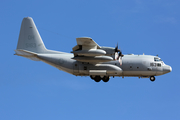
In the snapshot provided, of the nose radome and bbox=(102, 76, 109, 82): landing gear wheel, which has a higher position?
the nose radome

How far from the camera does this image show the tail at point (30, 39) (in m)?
32.0

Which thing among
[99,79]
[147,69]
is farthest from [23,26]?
[147,69]

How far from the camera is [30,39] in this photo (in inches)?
1268

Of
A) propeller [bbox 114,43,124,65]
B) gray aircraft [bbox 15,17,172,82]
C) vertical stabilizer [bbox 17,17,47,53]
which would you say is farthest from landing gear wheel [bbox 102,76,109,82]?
vertical stabilizer [bbox 17,17,47,53]

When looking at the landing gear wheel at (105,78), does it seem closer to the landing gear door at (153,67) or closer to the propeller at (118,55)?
the propeller at (118,55)

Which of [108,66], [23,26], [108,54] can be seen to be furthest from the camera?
[23,26]

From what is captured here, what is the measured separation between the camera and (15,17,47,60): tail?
32.0 m

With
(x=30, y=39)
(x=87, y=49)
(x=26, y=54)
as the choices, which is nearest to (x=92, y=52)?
(x=87, y=49)

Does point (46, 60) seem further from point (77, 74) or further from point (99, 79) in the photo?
point (99, 79)

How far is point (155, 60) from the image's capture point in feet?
99.8

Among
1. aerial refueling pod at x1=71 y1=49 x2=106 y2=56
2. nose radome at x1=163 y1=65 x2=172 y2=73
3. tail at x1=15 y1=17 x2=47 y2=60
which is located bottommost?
nose radome at x1=163 y1=65 x2=172 y2=73

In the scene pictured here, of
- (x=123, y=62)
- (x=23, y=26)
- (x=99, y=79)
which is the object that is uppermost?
(x=23, y=26)

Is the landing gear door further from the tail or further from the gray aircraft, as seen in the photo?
the tail

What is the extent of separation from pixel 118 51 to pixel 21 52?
1055 centimetres
